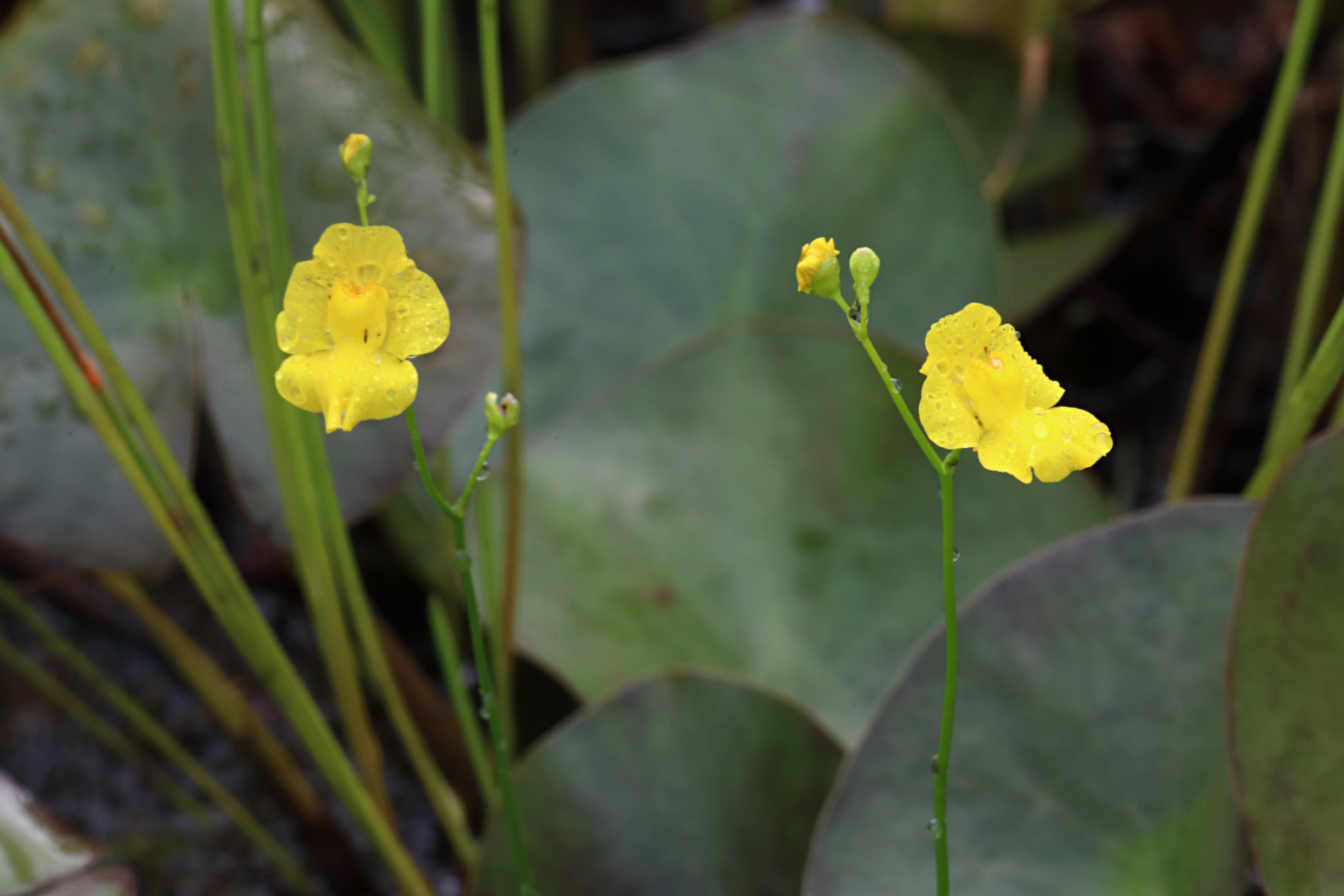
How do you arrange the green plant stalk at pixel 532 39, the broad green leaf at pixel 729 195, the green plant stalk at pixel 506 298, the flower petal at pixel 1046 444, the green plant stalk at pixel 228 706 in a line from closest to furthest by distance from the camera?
1. the flower petal at pixel 1046 444
2. the green plant stalk at pixel 506 298
3. the green plant stalk at pixel 228 706
4. the broad green leaf at pixel 729 195
5. the green plant stalk at pixel 532 39

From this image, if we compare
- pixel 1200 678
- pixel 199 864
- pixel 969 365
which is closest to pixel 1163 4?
pixel 1200 678

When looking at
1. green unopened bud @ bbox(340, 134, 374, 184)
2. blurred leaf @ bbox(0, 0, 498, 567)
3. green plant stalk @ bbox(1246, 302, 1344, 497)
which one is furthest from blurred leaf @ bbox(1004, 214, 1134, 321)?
green unopened bud @ bbox(340, 134, 374, 184)

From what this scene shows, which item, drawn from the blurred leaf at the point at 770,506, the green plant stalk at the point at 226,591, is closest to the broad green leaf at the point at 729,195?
the blurred leaf at the point at 770,506

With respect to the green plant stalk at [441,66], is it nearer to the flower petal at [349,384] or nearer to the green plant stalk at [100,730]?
the flower petal at [349,384]

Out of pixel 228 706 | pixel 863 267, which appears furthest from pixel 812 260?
pixel 228 706

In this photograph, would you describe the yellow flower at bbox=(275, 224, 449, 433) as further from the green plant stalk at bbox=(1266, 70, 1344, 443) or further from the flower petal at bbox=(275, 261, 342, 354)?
the green plant stalk at bbox=(1266, 70, 1344, 443)

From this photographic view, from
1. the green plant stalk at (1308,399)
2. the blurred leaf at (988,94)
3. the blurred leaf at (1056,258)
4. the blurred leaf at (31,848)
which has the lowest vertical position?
the blurred leaf at (31,848)
